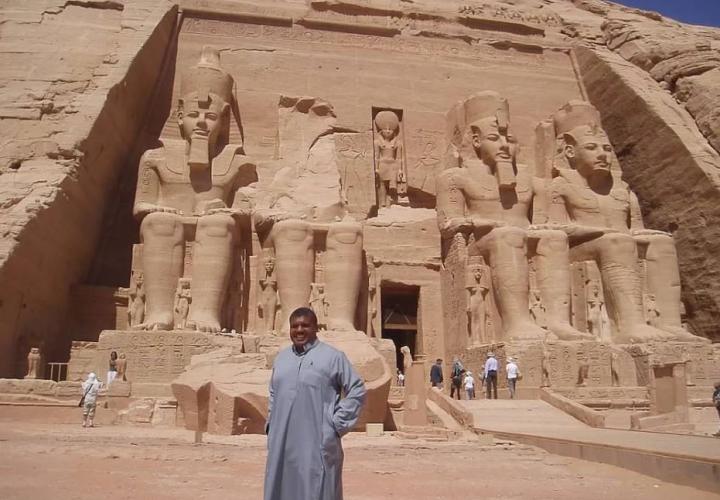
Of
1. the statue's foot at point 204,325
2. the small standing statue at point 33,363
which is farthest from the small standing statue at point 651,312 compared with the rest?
the small standing statue at point 33,363

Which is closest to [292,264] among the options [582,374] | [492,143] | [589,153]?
[492,143]

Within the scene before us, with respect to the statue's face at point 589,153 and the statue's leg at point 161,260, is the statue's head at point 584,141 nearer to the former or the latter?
the statue's face at point 589,153

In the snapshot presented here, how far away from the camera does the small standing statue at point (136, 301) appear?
9.98m

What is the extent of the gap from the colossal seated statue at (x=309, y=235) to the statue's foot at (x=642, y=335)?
4.05m

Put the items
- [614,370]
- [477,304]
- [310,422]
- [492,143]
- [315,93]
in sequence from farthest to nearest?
[315,93] → [492,143] → [477,304] → [614,370] → [310,422]

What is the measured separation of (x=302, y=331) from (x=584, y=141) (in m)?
10.4

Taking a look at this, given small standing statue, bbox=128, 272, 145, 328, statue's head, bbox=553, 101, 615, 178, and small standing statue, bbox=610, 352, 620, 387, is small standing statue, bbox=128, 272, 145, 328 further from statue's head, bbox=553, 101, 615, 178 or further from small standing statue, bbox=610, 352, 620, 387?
statue's head, bbox=553, 101, 615, 178

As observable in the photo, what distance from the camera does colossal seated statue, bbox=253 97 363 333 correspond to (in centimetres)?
1043

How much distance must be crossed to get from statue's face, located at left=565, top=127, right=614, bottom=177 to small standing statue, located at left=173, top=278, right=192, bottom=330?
6.77 meters

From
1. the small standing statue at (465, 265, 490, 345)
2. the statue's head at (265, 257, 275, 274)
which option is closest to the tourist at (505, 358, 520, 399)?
the small standing statue at (465, 265, 490, 345)

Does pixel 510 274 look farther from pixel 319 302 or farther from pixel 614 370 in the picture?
pixel 319 302

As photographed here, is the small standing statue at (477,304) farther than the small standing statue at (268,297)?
Yes

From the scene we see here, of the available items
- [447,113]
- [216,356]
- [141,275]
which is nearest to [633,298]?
[447,113]

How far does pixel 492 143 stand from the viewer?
11.9m
